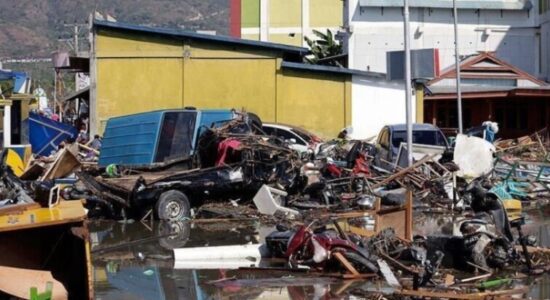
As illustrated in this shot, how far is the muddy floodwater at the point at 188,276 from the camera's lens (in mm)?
10875

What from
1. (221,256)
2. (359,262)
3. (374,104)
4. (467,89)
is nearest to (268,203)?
(221,256)

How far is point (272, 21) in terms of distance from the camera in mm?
65500

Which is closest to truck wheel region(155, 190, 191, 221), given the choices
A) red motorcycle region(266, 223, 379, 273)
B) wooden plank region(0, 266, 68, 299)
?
red motorcycle region(266, 223, 379, 273)

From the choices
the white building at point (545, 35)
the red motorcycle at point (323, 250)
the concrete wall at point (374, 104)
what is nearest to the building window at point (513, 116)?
the white building at point (545, 35)

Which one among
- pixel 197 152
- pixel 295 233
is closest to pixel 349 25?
pixel 197 152

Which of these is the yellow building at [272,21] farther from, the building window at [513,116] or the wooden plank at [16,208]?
the wooden plank at [16,208]

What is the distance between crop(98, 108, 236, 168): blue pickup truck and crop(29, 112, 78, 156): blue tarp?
439 inches

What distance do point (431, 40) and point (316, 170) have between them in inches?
1210

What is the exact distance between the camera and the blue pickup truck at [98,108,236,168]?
763 inches

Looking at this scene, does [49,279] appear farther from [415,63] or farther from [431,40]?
[431,40]

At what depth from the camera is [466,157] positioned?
22.0m

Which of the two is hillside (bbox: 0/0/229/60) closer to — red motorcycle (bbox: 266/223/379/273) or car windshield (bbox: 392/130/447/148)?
car windshield (bbox: 392/130/447/148)

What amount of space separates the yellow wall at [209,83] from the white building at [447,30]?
54.3ft

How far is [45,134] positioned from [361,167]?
1438 cm
